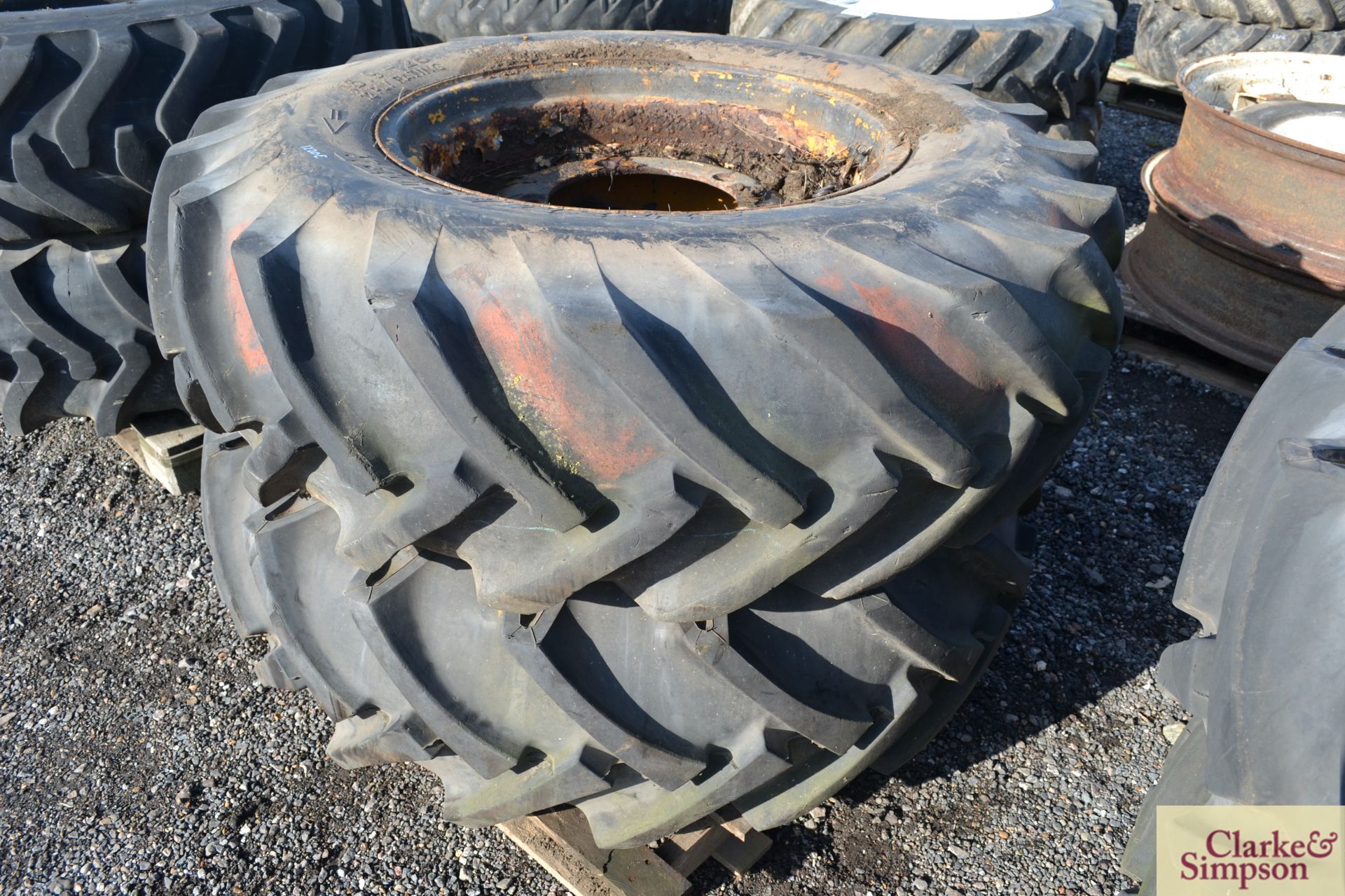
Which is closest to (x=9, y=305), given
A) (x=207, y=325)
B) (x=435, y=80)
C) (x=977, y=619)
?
(x=435, y=80)

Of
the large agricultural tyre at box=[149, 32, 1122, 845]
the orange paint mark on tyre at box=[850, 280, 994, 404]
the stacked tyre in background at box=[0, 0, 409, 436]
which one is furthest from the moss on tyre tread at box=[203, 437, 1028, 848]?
the stacked tyre in background at box=[0, 0, 409, 436]

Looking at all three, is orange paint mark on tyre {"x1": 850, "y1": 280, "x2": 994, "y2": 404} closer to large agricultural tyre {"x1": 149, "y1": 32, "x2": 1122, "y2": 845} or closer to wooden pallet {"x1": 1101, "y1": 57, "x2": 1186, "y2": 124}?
large agricultural tyre {"x1": 149, "y1": 32, "x2": 1122, "y2": 845}

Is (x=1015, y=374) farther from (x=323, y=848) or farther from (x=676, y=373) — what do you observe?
(x=323, y=848)

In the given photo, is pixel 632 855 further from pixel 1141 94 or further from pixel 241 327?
pixel 1141 94

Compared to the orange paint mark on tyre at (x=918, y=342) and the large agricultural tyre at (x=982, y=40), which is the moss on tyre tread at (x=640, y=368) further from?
the large agricultural tyre at (x=982, y=40)

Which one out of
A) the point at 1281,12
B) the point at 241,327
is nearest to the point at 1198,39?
the point at 1281,12

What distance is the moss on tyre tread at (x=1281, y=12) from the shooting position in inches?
162

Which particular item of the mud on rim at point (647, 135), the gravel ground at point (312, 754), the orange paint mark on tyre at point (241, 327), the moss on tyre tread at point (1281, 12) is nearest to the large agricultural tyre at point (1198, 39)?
the moss on tyre tread at point (1281, 12)

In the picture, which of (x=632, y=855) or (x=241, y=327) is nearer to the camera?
(x=241, y=327)

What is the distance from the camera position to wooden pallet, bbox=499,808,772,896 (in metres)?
1.49

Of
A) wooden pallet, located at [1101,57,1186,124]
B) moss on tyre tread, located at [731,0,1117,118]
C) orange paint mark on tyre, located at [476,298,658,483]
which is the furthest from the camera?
wooden pallet, located at [1101,57,1186,124]

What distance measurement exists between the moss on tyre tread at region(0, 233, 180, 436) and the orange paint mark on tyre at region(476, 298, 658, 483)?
1.48 metres

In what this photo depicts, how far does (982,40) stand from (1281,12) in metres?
2.68

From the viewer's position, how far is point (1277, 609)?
84 centimetres
